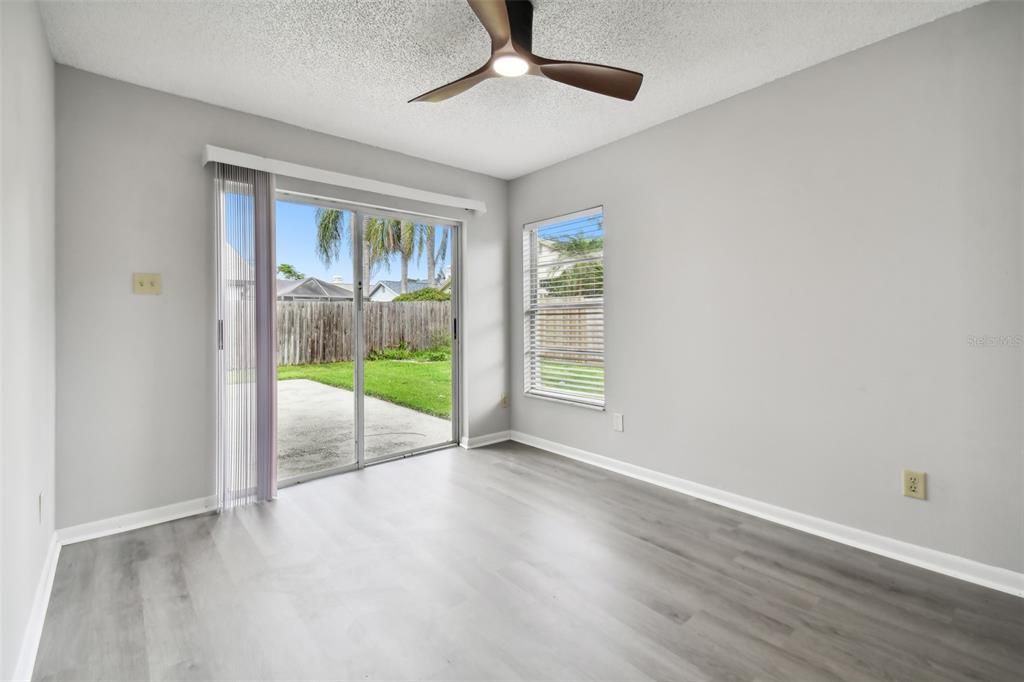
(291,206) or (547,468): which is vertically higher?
(291,206)

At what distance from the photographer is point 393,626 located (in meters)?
1.83

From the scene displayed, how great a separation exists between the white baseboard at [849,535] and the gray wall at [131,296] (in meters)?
2.96

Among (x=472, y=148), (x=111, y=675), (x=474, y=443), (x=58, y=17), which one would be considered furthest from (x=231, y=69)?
(x=474, y=443)

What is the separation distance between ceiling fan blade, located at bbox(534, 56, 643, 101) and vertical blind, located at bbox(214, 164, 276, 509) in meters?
2.00

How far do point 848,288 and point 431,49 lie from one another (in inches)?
98.1

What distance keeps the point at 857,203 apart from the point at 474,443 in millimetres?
3302

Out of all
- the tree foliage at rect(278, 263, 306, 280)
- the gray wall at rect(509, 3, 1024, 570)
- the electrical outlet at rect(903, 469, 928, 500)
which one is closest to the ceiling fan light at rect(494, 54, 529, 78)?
the gray wall at rect(509, 3, 1024, 570)

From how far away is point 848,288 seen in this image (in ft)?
8.14

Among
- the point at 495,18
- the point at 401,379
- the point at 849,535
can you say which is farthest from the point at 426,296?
the point at 849,535

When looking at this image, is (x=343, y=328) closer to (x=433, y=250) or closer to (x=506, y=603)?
(x=433, y=250)

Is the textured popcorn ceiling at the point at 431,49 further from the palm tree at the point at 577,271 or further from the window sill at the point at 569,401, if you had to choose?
the window sill at the point at 569,401

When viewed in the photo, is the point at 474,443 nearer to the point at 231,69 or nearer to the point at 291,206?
the point at 291,206

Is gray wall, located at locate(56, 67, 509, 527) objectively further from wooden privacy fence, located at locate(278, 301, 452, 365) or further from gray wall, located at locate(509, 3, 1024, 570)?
gray wall, located at locate(509, 3, 1024, 570)

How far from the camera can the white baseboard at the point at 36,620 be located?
1545 mm
